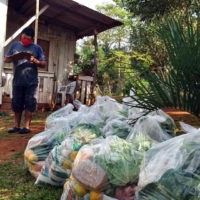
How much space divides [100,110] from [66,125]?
2.46 ft

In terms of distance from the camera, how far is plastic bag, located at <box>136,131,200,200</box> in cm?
116

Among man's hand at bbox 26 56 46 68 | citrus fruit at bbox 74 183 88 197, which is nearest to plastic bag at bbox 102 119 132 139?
citrus fruit at bbox 74 183 88 197

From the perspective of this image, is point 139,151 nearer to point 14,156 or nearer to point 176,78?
point 176,78

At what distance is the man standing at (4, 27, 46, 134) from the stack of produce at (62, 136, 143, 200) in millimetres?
2542

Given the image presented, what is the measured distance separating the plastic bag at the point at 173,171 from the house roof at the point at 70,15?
5.58m

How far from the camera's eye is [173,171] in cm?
122

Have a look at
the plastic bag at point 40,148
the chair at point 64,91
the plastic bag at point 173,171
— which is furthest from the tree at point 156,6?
the plastic bag at point 173,171

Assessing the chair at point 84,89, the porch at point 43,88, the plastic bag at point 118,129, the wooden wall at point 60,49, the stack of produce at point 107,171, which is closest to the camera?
the stack of produce at point 107,171

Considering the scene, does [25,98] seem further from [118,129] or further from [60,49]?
[60,49]

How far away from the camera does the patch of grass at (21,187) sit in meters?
1.93

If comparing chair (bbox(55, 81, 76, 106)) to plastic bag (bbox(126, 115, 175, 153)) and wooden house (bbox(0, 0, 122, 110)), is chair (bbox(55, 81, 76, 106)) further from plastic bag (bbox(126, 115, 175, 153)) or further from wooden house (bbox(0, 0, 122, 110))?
plastic bag (bbox(126, 115, 175, 153))

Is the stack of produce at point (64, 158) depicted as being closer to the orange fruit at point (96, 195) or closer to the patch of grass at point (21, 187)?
the patch of grass at point (21, 187)

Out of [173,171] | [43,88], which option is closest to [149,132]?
[173,171]

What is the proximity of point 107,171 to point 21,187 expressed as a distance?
0.88 metres
